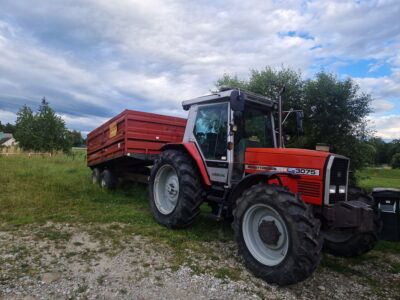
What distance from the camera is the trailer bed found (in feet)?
24.7

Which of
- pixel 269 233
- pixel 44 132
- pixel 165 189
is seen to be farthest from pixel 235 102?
pixel 44 132

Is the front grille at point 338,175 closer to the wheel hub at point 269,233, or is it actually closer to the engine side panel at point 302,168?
the engine side panel at point 302,168

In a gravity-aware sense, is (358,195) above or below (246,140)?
below

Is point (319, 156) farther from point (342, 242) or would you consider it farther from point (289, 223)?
point (342, 242)

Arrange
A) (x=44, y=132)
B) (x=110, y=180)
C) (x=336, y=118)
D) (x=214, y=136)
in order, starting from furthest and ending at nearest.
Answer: (x=44, y=132)
(x=336, y=118)
(x=110, y=180)
(x=214, y=136)

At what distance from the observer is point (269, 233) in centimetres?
389

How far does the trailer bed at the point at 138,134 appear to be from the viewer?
7543mm

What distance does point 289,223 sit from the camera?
359cm

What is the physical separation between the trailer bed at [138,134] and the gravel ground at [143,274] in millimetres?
2901

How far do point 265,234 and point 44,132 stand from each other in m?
31.1

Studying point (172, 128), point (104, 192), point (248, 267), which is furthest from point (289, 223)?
point (104, 192)

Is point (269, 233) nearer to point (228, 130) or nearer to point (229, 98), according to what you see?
point (228, 130)

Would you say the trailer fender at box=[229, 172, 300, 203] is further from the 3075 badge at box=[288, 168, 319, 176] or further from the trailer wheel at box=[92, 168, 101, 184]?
the trailer wheel at box=[92, 168, 101, 184]

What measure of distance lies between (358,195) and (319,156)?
1159 mm
